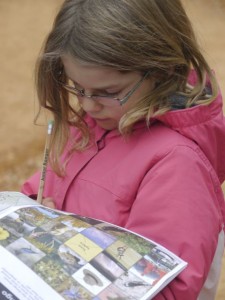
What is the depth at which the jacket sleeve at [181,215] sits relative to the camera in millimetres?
956

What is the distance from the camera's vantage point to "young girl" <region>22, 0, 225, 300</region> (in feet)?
3.20

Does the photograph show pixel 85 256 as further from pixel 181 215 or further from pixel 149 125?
pixel 149 125

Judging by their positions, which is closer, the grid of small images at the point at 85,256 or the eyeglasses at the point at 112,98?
the grid of small images at the point at 85,256

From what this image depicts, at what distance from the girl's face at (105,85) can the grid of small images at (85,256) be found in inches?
8.2

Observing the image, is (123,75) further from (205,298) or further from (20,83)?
(20,83)


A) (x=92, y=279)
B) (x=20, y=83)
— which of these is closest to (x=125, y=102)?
(x=92, y=279)

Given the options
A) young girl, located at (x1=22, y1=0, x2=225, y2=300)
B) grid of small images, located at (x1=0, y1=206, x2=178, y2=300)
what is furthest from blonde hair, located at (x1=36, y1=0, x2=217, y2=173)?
grid of small images, located at (x1=0, y1=206, x2=178, y2=300)

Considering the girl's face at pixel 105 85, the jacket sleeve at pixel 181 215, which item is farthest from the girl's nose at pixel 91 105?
the jacket sleeve at pixel 181 215

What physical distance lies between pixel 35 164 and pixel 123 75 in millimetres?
1388

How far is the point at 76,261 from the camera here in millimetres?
887

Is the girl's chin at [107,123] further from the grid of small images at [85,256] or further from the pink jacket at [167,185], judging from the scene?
the grid of small images at [85,256]

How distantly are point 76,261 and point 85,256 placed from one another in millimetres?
17

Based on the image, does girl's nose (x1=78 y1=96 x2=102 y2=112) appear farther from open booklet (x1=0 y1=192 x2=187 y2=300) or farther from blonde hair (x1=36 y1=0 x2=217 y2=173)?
open booklet (x1=0 y1=192 x2=187 y2=300)

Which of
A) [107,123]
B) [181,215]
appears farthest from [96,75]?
[181,215]
